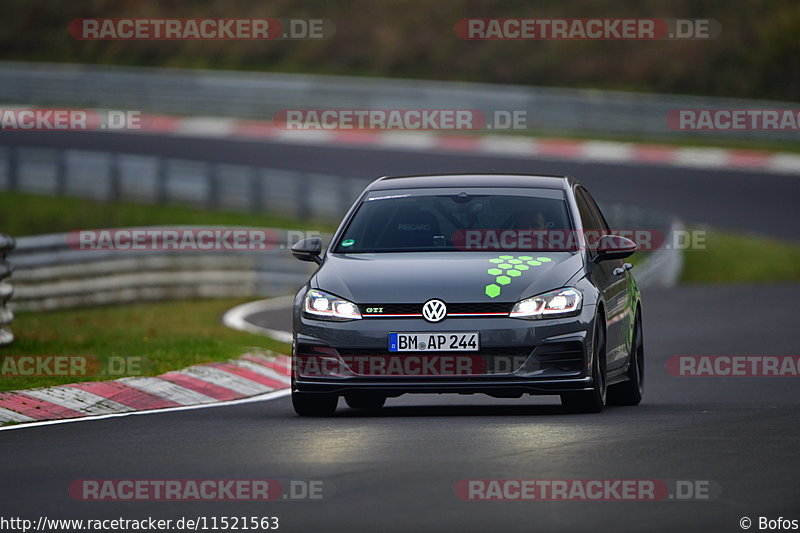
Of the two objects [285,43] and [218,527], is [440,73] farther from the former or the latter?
[218,527]

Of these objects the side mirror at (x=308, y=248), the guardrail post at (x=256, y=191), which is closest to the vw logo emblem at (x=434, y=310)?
the side mirror at (x=308, y=248)

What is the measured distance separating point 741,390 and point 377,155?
89.1ft

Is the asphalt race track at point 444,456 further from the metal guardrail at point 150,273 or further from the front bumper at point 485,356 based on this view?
the metal guardrail at point 150,273

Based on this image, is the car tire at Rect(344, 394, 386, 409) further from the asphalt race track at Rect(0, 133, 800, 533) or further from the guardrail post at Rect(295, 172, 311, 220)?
the guardrail post at Rect(295, 172, 311, 220)

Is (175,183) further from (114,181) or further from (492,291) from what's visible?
(492,291)

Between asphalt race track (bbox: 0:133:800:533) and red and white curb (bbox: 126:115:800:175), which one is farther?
red and white curb (bbox: 126:115:800:175)

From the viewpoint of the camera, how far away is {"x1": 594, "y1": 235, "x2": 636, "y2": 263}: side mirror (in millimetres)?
11500

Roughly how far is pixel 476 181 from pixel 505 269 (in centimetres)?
134

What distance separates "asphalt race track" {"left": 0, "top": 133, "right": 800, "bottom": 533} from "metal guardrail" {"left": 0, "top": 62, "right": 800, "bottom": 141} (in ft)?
85.9

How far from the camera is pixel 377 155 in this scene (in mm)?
40312

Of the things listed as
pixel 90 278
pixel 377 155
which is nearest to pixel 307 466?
pixel 90 278

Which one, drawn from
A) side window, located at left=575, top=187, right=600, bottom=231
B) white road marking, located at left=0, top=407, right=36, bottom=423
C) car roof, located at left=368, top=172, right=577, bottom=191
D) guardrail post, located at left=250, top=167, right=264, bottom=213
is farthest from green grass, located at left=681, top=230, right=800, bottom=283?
white road marking, located at left=0, top=407, right=36, bottom=423

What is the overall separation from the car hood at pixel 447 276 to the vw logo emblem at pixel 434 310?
4 cm

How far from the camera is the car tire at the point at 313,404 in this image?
11.1 metres
